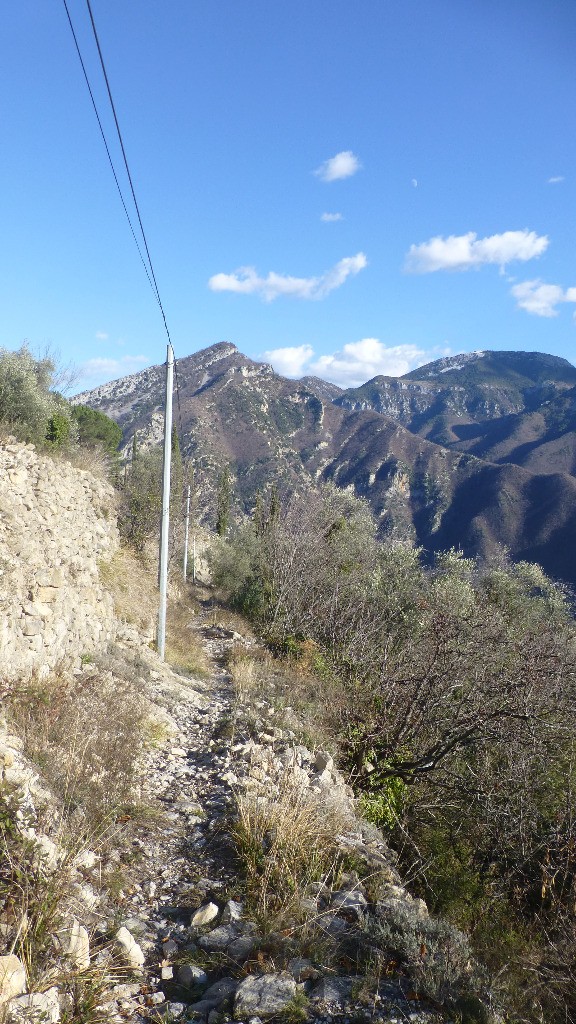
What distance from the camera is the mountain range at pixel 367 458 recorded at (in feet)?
289

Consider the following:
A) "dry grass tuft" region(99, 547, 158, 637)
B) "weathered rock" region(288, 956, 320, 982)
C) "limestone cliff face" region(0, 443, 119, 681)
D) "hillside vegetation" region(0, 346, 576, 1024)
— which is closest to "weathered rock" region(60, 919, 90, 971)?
"hillside vegetation" region(0, 346, 576, 1024)

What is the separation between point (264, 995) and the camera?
2992mm

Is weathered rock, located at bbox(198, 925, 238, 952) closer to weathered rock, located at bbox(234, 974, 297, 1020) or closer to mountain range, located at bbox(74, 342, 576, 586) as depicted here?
weathered rock, located at bbox(234, 974, 297, 1020)

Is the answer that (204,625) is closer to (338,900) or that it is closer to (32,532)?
(32,532)

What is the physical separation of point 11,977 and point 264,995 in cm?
130

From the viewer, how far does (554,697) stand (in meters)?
8.27

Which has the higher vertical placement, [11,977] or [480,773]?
[11,977]

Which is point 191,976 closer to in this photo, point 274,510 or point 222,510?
point 274,510

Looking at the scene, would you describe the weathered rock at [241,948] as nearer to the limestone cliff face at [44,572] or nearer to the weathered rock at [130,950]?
the weathered rock at [130,950]

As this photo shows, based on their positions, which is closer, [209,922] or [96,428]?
[209,922]

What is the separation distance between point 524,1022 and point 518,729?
3825 mm

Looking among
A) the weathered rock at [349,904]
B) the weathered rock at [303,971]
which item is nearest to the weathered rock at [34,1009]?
the weathered rock at [303,971]

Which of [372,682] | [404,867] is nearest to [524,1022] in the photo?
[404,867]

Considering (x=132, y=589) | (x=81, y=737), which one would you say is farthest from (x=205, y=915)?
(x=132, y=589)
